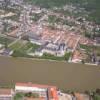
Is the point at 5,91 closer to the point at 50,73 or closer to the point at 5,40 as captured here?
the point at 50,73

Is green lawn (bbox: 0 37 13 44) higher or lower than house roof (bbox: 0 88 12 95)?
higher

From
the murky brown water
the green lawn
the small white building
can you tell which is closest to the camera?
the small white building

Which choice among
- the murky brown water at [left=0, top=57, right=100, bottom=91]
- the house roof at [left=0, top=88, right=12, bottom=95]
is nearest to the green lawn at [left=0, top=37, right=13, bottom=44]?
the murky brown water at [left=0, top=57, right=100, bottom=91]

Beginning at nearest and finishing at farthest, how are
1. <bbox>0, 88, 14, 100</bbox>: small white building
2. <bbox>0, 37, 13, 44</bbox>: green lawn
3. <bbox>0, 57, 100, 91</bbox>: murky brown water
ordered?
<bbox>0, 88, 14, 100</bbox>: small white building → <bbox>0, 57, 100, 91</bbox>: murky brown water → <bbox>0, 37, 13, 44</bbox>: green lawn

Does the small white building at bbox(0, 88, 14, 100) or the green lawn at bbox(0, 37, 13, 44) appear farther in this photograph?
the green lawn at bbox(0, 37, 13, 44)

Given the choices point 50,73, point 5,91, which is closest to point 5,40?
point 50,73

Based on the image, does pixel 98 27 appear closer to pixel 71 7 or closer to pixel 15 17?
pixel 71 7

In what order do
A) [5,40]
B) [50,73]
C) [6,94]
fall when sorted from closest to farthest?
[6,94] → [50,73] → [5,40]

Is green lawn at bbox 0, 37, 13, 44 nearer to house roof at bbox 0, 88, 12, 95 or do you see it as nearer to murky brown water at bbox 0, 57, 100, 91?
murky brown water at bbox 0, 57, 100, 91
